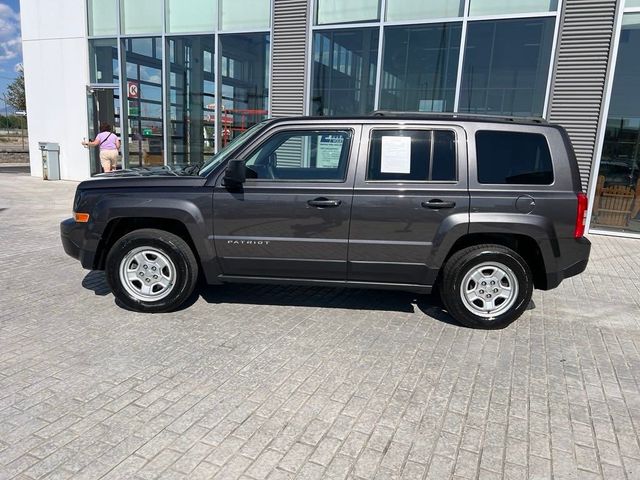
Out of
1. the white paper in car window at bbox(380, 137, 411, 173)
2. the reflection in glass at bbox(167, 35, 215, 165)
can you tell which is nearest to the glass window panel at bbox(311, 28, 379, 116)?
the reflection in glass at bbox(167, 35, 215, 165)

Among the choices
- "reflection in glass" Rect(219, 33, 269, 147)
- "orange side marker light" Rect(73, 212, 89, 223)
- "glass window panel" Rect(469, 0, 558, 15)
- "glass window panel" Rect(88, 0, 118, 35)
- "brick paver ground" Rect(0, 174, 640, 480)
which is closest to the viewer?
"brick paver ground" Rect(0, 174, 640, 480)

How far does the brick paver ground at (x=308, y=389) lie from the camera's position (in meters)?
2.47

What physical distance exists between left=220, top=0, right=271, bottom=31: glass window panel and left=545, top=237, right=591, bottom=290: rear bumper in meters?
8.91

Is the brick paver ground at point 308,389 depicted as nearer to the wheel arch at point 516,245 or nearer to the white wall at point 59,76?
the wheel arch at point 516,245

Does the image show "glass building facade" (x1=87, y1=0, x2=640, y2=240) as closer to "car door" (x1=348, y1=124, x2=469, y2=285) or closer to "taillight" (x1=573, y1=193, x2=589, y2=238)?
"taillight" (x1=573, y1=193, x2=589, y2=238)

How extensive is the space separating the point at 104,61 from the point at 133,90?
1.25 meters

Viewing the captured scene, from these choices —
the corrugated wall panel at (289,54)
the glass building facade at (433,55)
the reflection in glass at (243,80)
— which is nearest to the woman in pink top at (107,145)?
the reflection in glass at (243,80)

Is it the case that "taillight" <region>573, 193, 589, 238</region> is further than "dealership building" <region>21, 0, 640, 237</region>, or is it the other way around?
"dealership building" <region>21, 0, 640, 237</region>

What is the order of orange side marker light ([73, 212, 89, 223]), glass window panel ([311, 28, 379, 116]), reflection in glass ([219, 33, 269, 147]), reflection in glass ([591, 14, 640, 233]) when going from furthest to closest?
1. reflection in glass ([219, 33, 269, 147])
2. glass window panel ([311, 28, 379, 116])
3. reflection in glass ([591, 14, 640, 233])
4. orange side marker light ([73, 212, 89, 223])

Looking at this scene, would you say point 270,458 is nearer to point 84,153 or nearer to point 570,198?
point 570,198

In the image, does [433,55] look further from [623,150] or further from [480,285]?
[480,285]

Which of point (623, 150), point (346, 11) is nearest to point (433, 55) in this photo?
point (346, 11)

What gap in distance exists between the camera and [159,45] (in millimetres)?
12219

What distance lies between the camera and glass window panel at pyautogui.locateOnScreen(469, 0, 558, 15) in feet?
28.2
